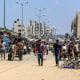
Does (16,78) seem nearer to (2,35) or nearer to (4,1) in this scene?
(2,35)

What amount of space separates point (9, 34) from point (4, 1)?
845 cm

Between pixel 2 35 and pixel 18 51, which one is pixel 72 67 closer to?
pixel 18 51

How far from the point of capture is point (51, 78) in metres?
10.2

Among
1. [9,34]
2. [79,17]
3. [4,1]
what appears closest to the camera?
[9,34]

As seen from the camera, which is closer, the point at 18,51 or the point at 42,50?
the point at 42,50

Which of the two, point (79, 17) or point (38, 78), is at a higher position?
point (79, 17)

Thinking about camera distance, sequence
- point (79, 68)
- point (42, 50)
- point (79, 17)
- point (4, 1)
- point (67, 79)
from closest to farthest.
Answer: point (67, 79)
point (79, 68)
point (42, 50)
point (4, 1)
point (79, 17)

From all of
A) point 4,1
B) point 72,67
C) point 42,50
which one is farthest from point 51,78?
point 4,1

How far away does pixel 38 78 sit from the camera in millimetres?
10156

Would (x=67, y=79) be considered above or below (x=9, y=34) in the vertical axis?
below

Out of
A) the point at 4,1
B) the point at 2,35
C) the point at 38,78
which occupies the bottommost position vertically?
the point at 38,78

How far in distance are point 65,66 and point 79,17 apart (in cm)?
11669

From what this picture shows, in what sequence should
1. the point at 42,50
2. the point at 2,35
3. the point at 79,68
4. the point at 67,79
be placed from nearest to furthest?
the point at 67,79
the point at 79,68
the point at 42,50
the point at 2,35

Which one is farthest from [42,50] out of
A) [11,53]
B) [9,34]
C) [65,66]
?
[9,34]
